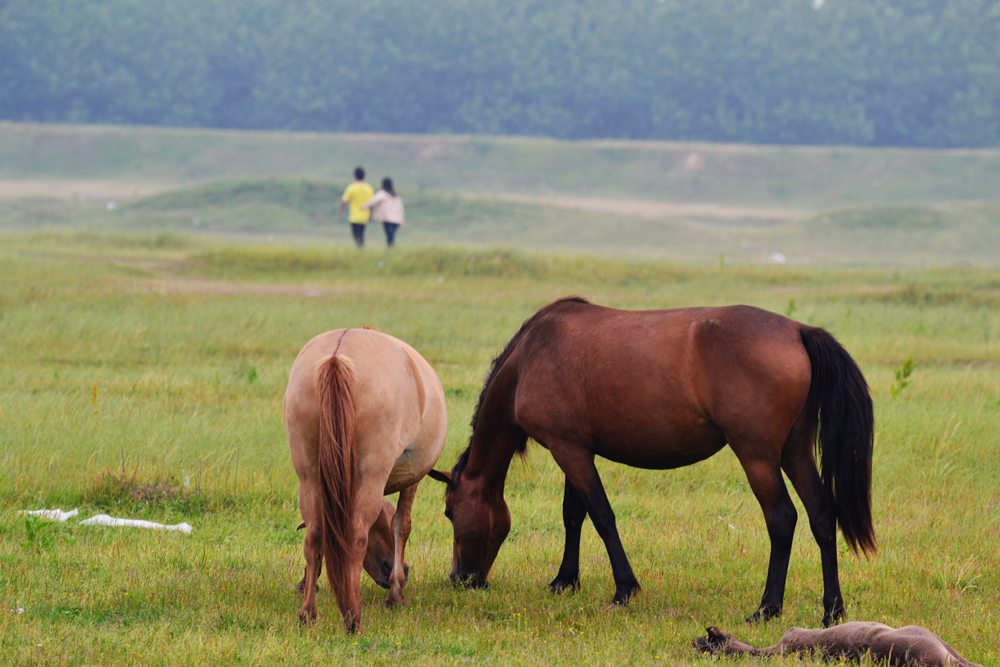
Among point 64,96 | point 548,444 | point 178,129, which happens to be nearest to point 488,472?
point 548,444

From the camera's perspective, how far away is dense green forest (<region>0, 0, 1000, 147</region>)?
66.8 metres

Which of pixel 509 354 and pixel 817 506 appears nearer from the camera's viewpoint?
pixel 817 506

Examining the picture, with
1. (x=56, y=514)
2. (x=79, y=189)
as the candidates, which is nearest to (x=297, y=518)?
(x=56, y=514)

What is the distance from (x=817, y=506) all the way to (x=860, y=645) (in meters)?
1.08

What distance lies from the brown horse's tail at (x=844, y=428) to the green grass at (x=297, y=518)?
0.49 metres

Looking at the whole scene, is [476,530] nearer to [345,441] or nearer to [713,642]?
[345,441]

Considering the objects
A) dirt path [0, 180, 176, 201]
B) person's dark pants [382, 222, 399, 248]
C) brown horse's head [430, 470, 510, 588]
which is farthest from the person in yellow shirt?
dirt path [0, 180, 176, 201]

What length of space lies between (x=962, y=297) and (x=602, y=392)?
1447 centimetres

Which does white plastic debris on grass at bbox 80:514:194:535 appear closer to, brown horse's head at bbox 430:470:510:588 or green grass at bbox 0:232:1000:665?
green grass at bbox 0:232:1000:665

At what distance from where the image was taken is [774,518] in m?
6.21

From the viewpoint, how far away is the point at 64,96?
217 feet

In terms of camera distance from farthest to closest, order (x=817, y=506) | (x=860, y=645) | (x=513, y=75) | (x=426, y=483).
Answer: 1. (x=513, y=75)
2. (x=426, y=483)
3. (x=817, y=506)
4. (x=860, y=645)

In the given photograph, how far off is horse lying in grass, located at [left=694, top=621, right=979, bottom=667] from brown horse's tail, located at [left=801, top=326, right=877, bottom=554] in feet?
3.05

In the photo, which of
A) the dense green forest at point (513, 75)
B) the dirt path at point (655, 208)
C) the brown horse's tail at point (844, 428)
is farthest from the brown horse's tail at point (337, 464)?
the dense green forest at point (513, 75)
